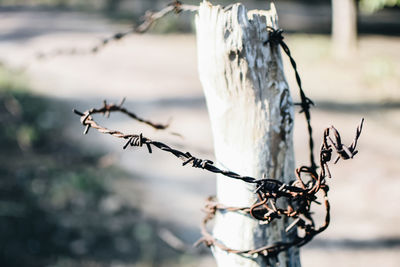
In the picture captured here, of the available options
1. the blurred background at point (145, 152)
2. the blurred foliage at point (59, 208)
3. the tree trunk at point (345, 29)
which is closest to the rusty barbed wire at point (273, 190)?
the blurred background at point (145, 152)

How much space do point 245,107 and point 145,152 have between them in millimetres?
4090

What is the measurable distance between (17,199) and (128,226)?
131 cm

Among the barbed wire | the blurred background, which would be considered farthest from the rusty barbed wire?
the blurred background

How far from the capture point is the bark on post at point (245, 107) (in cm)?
109

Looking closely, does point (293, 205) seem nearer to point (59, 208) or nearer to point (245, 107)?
point (245, 107)

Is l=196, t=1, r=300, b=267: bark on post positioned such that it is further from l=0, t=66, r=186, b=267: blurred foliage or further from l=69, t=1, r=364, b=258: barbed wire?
l=0, t=66, r=186, b=267: blurred foliage

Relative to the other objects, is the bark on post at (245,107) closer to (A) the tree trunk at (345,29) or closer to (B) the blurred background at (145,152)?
(B) the blurred background at (145,152)

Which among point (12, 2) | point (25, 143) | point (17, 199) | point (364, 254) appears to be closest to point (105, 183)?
point (17, 199)

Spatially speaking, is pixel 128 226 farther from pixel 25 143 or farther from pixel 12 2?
pixel 12 2

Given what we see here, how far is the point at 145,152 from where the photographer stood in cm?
512

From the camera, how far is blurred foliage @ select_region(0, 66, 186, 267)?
357cm

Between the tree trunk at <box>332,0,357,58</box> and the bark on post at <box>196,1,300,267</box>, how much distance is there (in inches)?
303

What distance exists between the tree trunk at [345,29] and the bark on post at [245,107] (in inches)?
303

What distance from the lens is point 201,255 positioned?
353 centimetres
